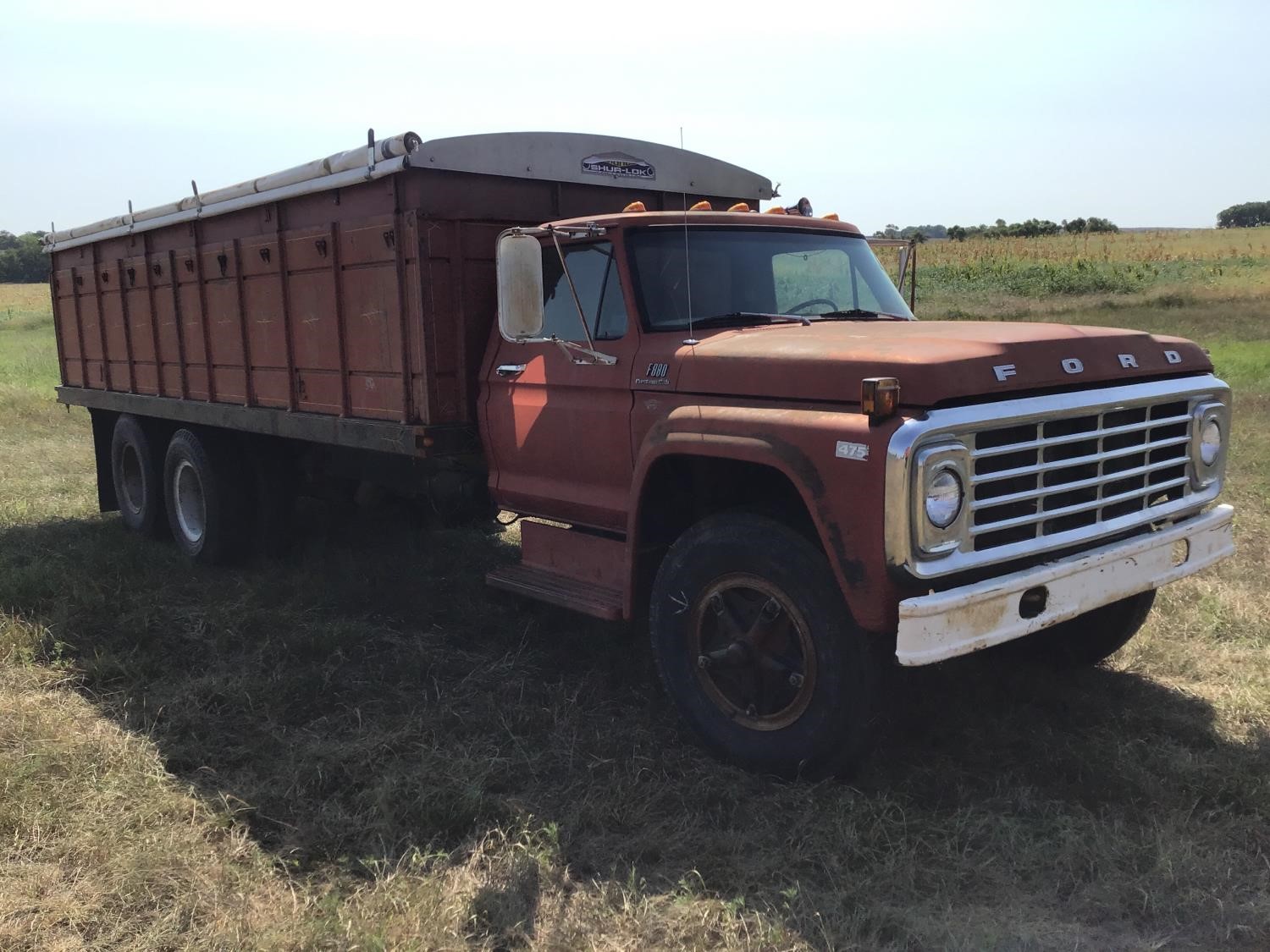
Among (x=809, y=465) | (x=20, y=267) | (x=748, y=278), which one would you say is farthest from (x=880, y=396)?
(x=20, y=267)

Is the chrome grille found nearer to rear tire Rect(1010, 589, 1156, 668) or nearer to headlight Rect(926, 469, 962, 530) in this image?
headlight Rect(926, 469, 962, 530)

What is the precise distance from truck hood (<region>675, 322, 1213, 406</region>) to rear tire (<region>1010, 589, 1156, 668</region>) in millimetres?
1113

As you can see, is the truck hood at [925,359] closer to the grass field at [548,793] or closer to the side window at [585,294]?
the side window at [585,294]

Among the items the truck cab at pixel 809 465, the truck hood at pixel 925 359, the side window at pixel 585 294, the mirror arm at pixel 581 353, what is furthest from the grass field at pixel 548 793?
the side window at pixel 585 294

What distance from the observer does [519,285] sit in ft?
13.8

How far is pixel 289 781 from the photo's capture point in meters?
4.03

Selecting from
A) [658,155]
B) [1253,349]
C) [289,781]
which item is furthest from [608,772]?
[1253,349]

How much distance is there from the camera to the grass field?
3.10 meters

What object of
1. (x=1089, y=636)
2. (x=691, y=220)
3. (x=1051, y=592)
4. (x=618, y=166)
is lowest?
(x=1089, y=636)

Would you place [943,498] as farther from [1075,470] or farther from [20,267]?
[20,267]

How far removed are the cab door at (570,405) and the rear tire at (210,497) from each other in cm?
284

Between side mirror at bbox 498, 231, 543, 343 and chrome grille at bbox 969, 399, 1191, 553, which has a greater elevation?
side mirror at bbox 498, 231, 543, 343

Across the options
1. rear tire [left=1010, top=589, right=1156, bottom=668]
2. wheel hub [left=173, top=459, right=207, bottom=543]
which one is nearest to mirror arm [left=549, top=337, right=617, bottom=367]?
rear tire [left=1010, top=589, right=1156, bottom=668]

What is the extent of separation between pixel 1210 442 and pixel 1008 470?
1.47m
